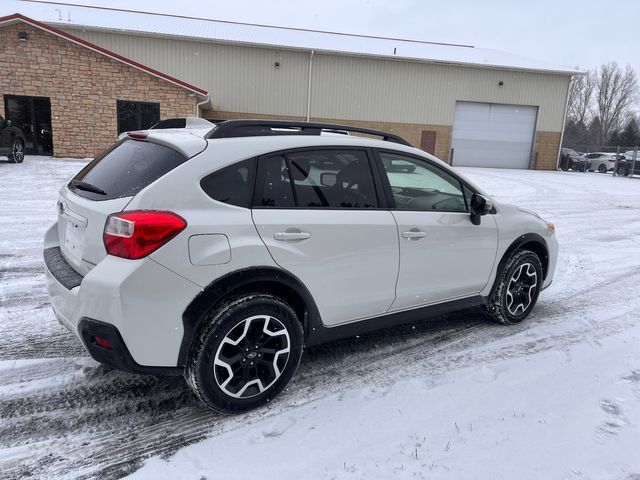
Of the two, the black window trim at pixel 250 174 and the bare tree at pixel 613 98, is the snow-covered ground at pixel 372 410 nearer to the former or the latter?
the black window trim at pixel 250 174

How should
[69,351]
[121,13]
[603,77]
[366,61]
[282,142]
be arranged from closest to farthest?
[282,142]
[69,351]
[366,61]
[121,13]
[603,77]

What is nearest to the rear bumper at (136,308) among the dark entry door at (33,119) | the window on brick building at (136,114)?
the window on brick building at (136,114)

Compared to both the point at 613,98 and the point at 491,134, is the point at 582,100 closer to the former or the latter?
the point at 613,98

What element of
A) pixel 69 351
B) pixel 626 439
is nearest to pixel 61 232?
pixel 69 351

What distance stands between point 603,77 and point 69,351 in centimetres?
8948

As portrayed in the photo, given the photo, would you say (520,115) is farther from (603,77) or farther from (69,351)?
(603,77)

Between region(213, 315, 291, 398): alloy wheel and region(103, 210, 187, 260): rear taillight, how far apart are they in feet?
2.19

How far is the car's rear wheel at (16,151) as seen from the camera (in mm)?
15814

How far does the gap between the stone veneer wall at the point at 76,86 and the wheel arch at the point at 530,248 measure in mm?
18577

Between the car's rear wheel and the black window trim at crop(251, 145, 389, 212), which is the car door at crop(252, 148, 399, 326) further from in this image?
the car's rear wheel

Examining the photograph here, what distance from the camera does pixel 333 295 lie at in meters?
3.27

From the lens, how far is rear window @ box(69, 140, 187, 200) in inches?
112

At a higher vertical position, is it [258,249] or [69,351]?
[258,249]

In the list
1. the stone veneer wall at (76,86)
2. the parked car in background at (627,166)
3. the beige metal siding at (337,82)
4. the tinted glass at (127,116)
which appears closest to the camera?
the stone veneer wall at (76,86)
